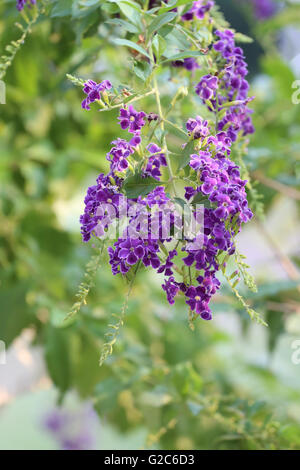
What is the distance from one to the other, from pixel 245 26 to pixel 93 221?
1.65 meters

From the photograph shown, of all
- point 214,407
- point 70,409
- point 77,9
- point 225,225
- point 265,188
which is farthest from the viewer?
point 70,409

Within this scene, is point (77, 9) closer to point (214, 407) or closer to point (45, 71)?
point (214, 407)

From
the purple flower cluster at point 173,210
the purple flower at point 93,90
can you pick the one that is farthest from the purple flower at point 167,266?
the purple flower at point 93,90

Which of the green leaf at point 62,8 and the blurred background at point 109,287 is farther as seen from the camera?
the blurred background at point 109,287

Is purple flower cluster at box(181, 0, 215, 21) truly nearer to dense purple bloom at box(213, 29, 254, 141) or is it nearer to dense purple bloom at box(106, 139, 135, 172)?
dense purple bloom at box(213, 29, 254, 141)

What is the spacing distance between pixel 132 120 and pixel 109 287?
2.20 feet

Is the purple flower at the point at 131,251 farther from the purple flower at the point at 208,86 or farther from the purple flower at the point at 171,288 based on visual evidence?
the purple flower at the point at 208,86

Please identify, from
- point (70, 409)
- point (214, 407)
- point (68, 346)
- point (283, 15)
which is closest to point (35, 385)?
point (70, 409)

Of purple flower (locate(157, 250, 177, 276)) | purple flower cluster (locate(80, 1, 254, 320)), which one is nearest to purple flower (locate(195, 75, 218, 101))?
purple flower cluster (locate(80, 1, 254, 320))

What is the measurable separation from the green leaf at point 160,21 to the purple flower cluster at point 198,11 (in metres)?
0.07

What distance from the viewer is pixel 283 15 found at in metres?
0.92

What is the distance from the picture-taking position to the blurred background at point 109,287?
623 millimetres

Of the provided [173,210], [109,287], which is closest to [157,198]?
[173,210]

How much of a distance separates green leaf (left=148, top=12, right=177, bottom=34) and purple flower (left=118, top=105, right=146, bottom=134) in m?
0.07
